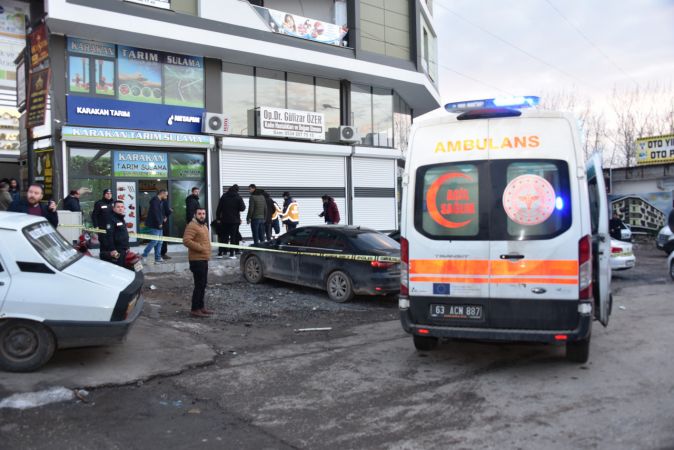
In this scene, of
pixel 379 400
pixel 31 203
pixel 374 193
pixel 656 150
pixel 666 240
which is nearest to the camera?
pixel 379 400

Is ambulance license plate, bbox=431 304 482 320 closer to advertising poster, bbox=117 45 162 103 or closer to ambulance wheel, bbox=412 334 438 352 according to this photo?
ambulance wheel, bbox=412 334 438 352

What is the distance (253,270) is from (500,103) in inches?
290

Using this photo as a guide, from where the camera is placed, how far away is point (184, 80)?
58.8ft

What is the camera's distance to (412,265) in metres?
6.06

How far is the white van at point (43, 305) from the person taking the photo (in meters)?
5.55

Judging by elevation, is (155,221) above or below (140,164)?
below

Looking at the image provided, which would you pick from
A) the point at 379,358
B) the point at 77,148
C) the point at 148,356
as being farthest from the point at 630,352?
the point at 77,148

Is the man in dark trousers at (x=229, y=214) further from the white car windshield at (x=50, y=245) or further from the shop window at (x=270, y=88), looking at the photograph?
the white car windshield at (x=50, y=245)

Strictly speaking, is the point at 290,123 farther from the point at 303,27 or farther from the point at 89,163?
the point at 89,163

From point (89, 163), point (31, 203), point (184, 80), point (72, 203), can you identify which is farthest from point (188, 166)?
point (31, 203)

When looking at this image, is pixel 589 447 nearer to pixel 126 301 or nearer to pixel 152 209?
pixel 126 301

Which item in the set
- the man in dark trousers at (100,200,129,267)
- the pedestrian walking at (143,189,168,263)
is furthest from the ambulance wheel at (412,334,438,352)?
the pedestrian walking at (143,189,168,263)

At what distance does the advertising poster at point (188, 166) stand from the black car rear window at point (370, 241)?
8.98m

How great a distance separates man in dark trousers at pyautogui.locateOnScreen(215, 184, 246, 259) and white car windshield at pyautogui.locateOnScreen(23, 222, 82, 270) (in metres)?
7.75
